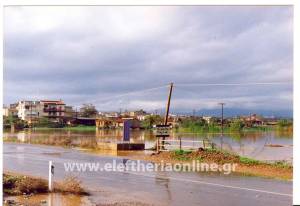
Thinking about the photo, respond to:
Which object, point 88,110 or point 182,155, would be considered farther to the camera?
point 88,110

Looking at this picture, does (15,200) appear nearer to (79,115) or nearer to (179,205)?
(179,205)

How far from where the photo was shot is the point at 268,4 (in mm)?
7828

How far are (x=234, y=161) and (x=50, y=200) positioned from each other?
887cm

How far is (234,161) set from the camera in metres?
17.6

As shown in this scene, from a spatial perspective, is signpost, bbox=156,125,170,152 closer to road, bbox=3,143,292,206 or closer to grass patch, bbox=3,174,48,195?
road, bbox=3,143,292,206

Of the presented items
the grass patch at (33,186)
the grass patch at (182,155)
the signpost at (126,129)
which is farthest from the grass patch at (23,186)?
the signpost at (126,129)

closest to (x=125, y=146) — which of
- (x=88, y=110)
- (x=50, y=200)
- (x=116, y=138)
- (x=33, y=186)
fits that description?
(x=88, y=110)

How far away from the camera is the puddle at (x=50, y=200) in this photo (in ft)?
32.9

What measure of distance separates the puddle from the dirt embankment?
6606 mm

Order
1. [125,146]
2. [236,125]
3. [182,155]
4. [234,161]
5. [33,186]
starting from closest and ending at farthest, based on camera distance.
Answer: [33,186] → [234,161] → [182,155] → [125,146] → [236,125]

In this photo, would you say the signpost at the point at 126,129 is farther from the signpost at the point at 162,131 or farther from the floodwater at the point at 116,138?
the signpost at the point at 162,131

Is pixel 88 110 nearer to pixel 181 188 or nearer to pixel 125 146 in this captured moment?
pixel 125 146
